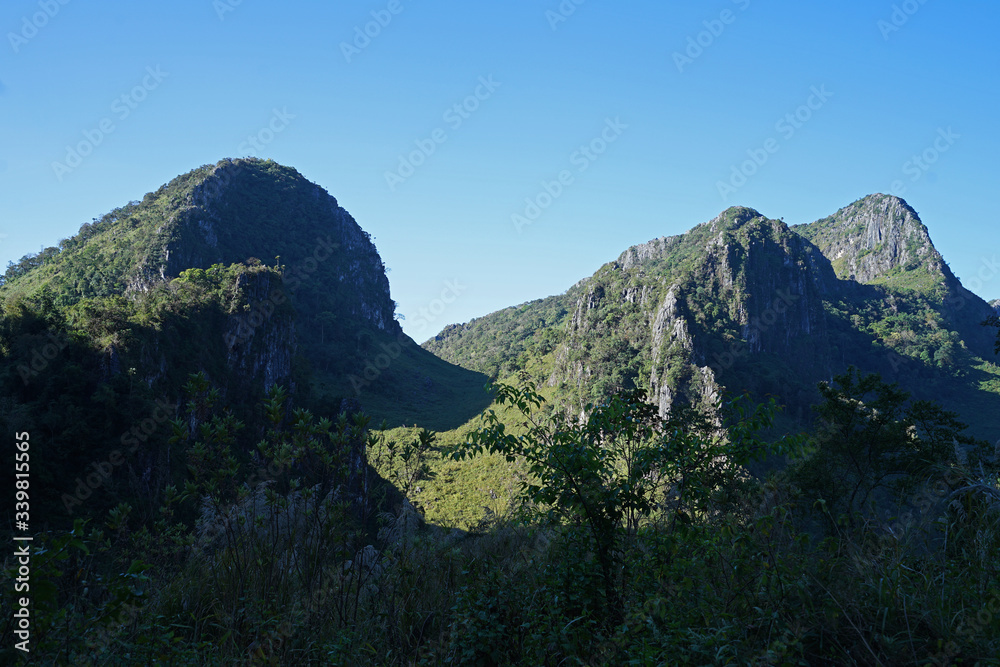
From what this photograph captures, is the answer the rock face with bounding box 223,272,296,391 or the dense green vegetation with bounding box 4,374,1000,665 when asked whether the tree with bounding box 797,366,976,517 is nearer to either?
the dense green vegetation with bounding box 4,374,1000,665

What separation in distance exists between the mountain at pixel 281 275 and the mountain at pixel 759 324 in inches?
735

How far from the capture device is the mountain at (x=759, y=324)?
64938 millimetres

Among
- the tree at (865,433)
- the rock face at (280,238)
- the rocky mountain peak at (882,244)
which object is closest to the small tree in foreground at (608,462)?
the tree at (865,433)


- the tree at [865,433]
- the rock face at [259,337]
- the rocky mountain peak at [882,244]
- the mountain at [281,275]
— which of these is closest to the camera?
the tree at [865,433]

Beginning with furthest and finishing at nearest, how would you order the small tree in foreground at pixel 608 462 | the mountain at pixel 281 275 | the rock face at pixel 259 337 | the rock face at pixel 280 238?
the rock face at pixel 280 238 < the mountain at pixel 281 275 < the rock face at pixel 259 337 < the small tree in foreground at pixel 608 462

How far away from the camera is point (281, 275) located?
197 ft

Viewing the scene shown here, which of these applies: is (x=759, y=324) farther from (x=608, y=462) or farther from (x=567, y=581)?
(x=567, y=581)

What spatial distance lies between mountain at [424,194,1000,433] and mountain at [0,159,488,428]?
1867 cm

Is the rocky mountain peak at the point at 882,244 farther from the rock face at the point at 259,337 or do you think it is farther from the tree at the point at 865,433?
the rock face at the point at 259,337

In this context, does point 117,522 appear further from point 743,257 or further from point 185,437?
point 743,257

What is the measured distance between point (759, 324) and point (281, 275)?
263 feet

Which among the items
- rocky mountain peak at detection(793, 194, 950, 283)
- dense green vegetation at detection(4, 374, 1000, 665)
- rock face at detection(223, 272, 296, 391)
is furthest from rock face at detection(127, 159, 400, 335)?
rocky mountain peak at detection(793, 194, 950, 283)

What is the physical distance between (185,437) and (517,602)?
260 centimetres

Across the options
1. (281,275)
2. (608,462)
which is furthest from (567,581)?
(281,275)
